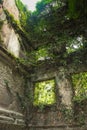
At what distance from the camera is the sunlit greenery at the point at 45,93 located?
27.8 ft

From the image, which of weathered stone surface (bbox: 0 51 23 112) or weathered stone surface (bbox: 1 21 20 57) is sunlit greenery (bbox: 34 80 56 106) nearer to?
weathered stone surface (bbox: 0 51 23 112)

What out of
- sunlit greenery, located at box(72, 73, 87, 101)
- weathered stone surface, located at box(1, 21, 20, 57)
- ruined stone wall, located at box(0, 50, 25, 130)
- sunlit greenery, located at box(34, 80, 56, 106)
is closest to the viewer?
ruined stone wall, located at box(0, 50, 25, 130)

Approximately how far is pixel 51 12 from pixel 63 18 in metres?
0.96

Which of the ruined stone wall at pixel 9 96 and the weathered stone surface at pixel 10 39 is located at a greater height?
the weathered stone surface at pixel 10 39

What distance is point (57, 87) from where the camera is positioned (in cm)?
852

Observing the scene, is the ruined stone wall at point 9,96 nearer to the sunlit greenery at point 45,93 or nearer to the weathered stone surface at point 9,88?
the weathered stone surface at point 9,88

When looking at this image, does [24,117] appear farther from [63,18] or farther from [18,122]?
[63,18]

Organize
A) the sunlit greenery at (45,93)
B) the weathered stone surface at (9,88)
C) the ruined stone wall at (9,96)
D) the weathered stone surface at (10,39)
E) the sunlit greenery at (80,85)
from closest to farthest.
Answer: the ruined stone wall at (9,96) → the weathered stone surface at (9,88) → the sunlit greenery at (80,85) → the sunlit greenery at (45,93) → the weathered stone surface at (10,39)

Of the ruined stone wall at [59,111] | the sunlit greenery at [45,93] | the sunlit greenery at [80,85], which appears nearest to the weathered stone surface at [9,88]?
the sunlit greenery at [45,93]

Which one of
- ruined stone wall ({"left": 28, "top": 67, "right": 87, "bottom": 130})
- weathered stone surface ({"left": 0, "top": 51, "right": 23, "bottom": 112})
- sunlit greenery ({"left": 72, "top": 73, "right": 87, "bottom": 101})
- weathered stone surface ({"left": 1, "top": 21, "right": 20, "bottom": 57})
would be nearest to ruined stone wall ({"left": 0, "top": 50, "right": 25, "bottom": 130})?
weathered stone surface ({"left": 0, "top": 51, "right": 23, "bottom": 112})

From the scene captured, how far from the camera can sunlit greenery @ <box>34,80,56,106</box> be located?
27.8 feet

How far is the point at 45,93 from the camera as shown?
28.5ft

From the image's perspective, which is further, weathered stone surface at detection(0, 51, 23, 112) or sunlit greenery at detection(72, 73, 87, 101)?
sunlit greenery at detection(72, 73, 87, 101)

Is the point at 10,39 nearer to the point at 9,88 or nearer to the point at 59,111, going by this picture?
the point at 9,88
